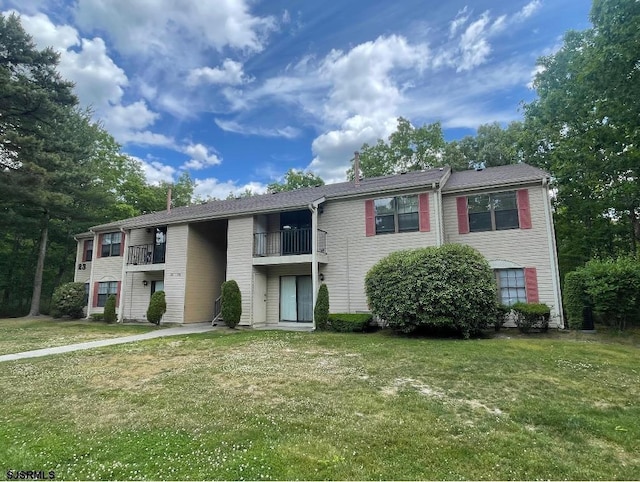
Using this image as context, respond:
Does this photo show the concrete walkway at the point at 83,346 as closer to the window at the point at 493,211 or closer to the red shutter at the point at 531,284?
the window at the point at 493,211

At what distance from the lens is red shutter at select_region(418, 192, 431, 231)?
13202mm

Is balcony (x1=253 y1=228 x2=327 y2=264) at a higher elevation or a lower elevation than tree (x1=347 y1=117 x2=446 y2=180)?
lower

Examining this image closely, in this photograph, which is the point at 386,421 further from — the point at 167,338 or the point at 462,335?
the point at 167,338

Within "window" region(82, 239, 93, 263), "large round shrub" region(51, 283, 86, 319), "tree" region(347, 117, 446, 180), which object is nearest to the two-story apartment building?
"large round shrub" region(51, 283, 86, 319)

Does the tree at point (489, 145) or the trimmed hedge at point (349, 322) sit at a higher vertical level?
the tree at point (489, 145)

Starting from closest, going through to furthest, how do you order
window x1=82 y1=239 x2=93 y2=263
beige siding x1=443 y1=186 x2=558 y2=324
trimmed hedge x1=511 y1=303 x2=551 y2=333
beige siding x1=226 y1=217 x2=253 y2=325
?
trimmed hedge x1=511 y1=303 x2=551 y2=333 < beige siding x1=443 y1=186 x2=558 y2=324 < beige siding x1=226 y1=217 x2=253 y2=325 < window x1=82 y1=239 x2=93 y2=263

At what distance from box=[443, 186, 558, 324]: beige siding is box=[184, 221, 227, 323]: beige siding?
11.8 metres

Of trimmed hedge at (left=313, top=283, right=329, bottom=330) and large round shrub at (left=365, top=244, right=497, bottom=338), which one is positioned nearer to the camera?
large round shrub at (left=365, top=244, right=497, bottom=338)

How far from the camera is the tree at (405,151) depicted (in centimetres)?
2941

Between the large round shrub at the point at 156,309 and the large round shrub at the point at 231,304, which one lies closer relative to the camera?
the large round shrub at the point at 231,304

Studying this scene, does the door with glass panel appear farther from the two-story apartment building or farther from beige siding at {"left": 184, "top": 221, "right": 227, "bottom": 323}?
beige siding at {"left": 184, "top": 221, "right": 227, "bottom": 323}

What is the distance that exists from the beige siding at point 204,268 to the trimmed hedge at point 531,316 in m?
13.2

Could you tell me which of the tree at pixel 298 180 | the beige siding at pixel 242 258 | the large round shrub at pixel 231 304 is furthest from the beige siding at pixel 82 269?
the tree at pixel 298 180

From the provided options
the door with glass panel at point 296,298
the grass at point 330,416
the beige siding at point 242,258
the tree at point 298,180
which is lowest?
the grass at point 330,416
